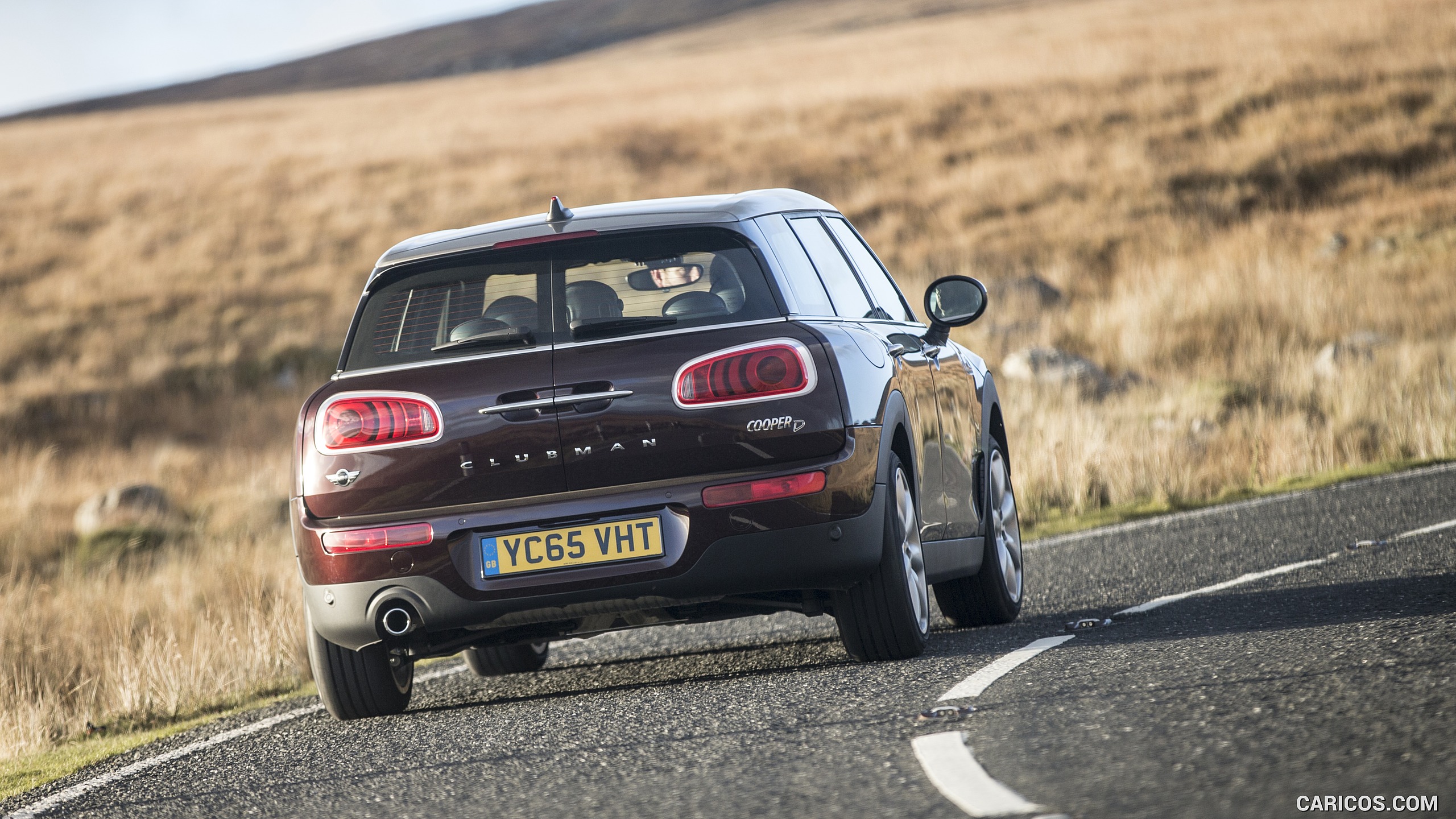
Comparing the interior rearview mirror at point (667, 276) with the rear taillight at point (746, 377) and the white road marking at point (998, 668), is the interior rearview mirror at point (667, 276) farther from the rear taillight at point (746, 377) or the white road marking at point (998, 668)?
the white road marking at point (998, 668)

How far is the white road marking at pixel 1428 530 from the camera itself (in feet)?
29.7

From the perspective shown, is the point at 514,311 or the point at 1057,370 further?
the point at 1057,370

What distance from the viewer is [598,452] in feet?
18.9

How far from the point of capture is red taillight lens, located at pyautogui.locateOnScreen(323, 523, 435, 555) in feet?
19.2

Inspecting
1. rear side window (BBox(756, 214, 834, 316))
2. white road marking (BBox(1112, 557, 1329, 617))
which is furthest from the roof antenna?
white road marking (BBox(1112, 557, 1329, 617))

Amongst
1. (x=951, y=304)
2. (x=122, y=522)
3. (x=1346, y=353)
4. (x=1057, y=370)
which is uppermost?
(x=951, y=304)

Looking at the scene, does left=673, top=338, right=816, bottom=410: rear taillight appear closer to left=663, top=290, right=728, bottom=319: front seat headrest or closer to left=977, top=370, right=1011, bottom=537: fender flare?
left=663, top=290, right=728, bottom=319: front seat headrest

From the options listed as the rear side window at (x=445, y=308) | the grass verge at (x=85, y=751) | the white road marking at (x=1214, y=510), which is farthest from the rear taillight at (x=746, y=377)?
the white road marking at (x=1214, y=510)

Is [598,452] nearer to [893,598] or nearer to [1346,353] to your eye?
[893,598]

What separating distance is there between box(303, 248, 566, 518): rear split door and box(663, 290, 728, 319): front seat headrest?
418mm

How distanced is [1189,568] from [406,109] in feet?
168

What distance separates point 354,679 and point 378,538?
2.34 feet

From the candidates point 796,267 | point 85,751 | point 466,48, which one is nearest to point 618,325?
point 796,267

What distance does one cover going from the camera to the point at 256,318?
2830cm
